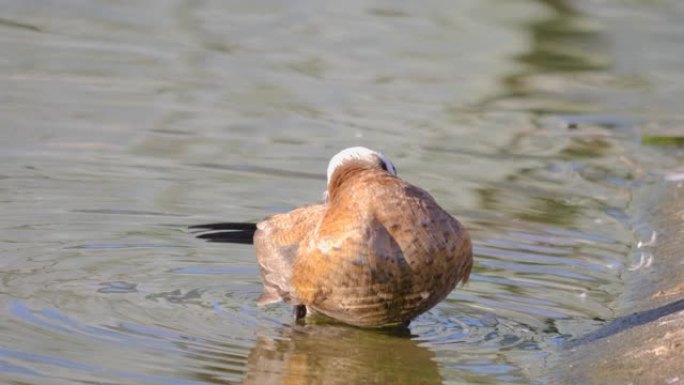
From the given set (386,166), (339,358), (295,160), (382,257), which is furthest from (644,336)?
(295,160)

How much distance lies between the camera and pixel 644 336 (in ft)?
19.0

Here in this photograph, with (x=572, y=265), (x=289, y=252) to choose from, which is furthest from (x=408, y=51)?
(x=289, y=252)

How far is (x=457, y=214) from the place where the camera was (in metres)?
8.20

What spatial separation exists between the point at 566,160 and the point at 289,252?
3.92 m

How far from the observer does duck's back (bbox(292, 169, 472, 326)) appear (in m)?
5.70

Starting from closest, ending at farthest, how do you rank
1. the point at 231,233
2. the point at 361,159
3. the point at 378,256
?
the point at 378,256 → the point at 361,159 → the point at 231,233

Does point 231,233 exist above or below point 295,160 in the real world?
above

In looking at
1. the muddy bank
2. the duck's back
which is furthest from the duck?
the muddy bank

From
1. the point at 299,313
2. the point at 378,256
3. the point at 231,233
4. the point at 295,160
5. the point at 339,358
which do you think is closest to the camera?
the point at 378,256

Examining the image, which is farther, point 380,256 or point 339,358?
point 339,358

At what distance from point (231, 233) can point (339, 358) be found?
1336 mm

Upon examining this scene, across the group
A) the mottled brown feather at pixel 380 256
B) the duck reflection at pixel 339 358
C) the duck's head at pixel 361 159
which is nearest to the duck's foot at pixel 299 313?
the duck reflection at pixel 339 358

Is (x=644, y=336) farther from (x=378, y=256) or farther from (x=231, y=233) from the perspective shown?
(x=231, y=233)

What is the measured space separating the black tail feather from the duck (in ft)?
2.50
